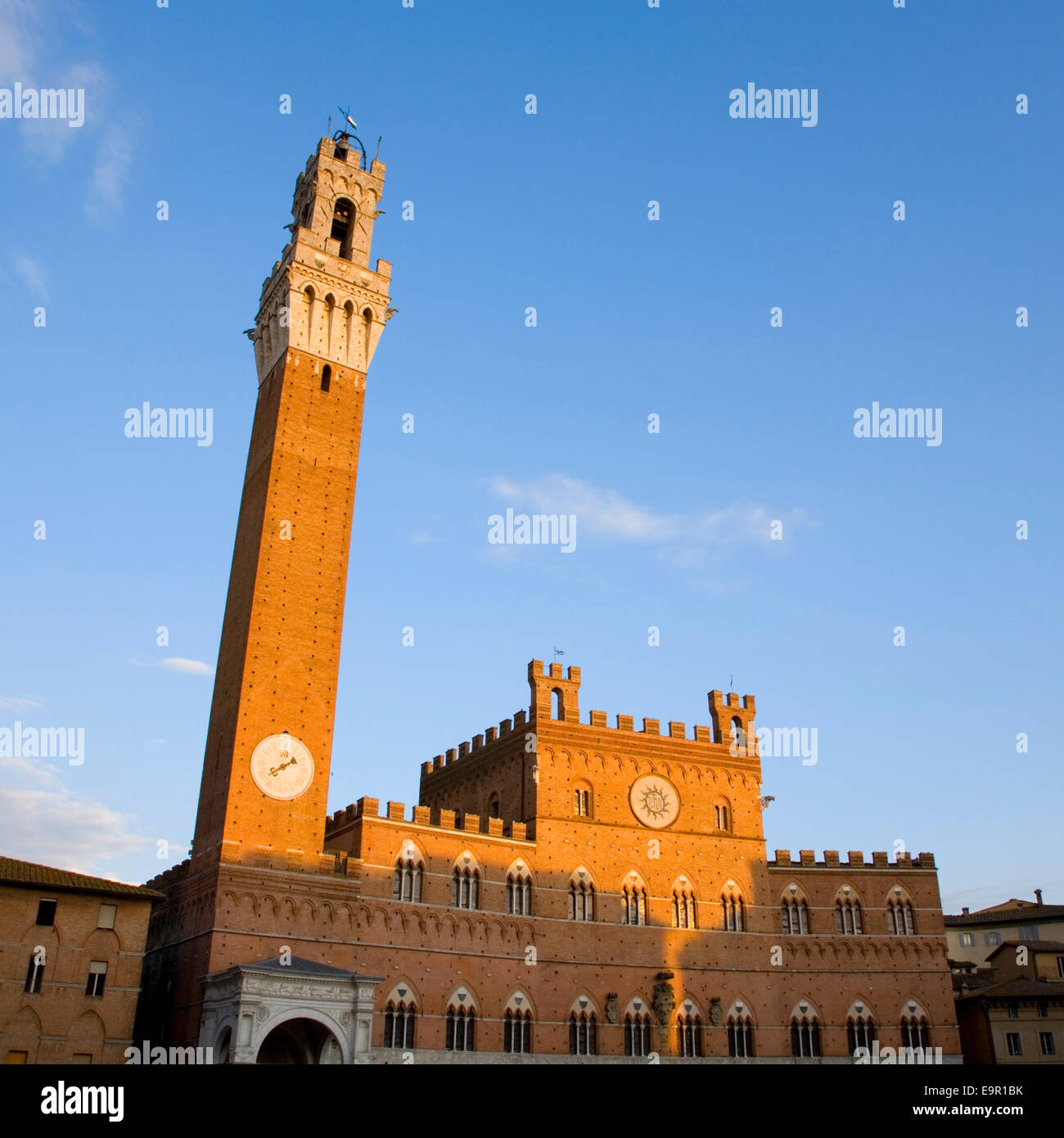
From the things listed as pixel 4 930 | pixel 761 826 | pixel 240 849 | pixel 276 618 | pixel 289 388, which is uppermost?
pixel 289 388

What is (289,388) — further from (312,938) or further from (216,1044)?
(216,1044)

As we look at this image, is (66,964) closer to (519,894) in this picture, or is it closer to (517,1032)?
(517,1032)

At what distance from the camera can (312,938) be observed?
34.0 meters

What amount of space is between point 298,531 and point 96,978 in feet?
54.3

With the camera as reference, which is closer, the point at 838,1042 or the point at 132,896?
the point at 132,896

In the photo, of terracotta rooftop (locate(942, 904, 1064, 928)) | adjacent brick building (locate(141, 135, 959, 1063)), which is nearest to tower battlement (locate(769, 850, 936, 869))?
adjacent brick building (locate(141, 135, 959, 1063))

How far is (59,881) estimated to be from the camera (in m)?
32.2

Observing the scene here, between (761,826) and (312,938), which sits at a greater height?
(761,826)

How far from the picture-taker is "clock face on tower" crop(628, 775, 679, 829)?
43.4 m

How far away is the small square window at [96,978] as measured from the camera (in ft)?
105

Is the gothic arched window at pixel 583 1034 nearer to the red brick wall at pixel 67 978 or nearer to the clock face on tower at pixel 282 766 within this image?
the clock face on tower at pixel 282 766

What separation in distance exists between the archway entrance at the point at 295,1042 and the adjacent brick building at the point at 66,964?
13.9ft

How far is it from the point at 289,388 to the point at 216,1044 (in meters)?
24.0

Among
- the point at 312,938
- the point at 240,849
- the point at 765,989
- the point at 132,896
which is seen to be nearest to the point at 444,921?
the point at 312,938
